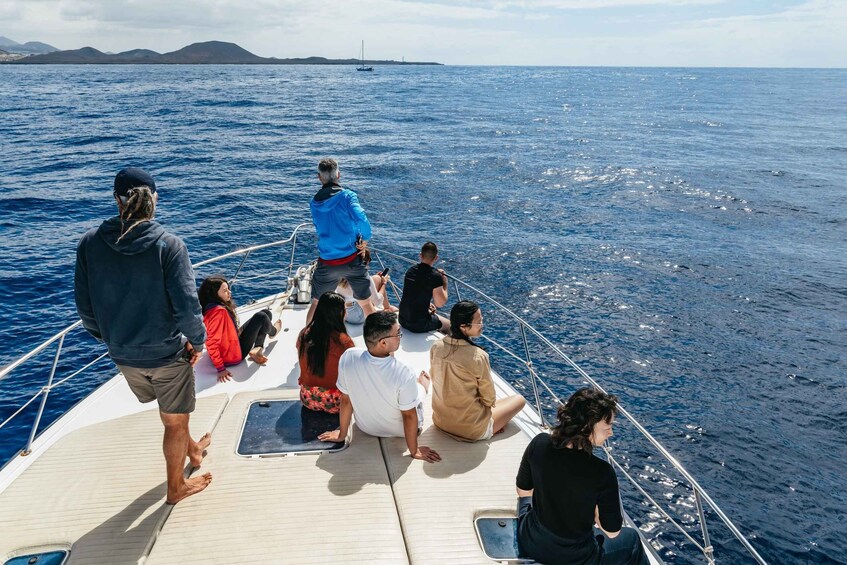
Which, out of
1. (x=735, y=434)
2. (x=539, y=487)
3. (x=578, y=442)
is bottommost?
(x=735, y=434)

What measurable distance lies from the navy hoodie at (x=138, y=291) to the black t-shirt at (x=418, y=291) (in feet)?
12.3

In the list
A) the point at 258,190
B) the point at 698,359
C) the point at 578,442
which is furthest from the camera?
the point at 258,190

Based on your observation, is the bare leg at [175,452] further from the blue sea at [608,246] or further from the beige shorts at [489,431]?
the blue sea at [608,246]

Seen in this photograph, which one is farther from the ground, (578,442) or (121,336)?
(121,336)

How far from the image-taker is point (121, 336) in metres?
3.62

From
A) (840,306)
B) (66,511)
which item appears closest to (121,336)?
(66,511)

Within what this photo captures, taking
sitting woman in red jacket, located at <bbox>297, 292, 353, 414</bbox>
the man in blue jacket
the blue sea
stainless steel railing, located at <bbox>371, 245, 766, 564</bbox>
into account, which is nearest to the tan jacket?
stainless steel railing, located at <bbox>371, 245, 766, 564</bbox>

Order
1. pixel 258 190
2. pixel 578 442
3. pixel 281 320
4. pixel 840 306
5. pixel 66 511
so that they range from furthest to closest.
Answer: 1. pixel 258 190
2. pixel 840 306
3. pixel 281 320
4. pixel 66 511
5. pixel 578 442

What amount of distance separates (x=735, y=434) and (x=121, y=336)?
1002 centimetres

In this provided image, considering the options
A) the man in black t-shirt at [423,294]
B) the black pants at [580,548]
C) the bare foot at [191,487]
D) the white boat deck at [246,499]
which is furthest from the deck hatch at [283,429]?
the man in black t-shirt at [423,294]

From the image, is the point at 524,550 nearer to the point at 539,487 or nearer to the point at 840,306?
the point at 539,487

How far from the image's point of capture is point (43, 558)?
11.8 feet

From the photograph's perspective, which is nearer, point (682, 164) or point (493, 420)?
point (493, 420)

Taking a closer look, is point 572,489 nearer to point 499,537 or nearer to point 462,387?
point 499,537
